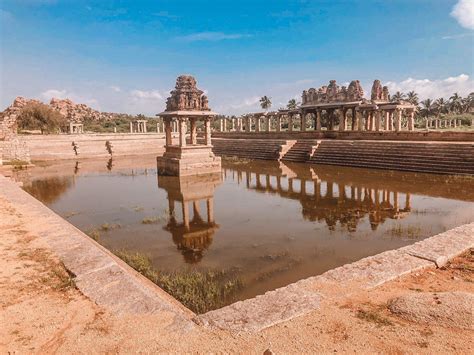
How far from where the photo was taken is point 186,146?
18891 mm

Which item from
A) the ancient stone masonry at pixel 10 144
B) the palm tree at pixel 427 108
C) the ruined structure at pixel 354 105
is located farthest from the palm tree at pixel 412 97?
the ancient stone masonry at pixel 10 144

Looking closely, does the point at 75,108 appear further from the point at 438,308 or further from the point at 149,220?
the point at 438,308

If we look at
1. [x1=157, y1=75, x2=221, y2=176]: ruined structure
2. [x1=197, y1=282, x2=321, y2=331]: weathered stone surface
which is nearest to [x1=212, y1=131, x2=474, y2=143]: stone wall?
[x1=157, y1=75, x2=221, y2=176]: ruined structure

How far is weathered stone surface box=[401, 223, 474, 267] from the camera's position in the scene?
16.7ft

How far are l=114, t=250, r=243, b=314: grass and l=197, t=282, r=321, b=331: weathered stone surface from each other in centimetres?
101

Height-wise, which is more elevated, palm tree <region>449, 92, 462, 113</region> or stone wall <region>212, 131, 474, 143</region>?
palm tree <region>449, 92, 462, 113</region>

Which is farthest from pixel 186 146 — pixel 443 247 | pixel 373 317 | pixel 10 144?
pixel 10 144

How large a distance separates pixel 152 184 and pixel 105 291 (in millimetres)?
12248

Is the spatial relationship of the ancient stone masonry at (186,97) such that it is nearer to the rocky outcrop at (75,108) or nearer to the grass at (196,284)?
the grass at (196,284)

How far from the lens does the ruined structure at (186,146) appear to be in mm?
18469

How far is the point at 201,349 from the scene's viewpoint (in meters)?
2.91

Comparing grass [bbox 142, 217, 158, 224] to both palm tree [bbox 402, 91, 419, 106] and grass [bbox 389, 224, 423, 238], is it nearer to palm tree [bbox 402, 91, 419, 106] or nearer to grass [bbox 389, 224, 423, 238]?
grass [bbox 389, 224, 423, 238]

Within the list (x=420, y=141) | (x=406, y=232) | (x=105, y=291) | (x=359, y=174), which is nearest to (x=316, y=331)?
(x=105, y=291)

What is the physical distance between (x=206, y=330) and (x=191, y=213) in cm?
729
